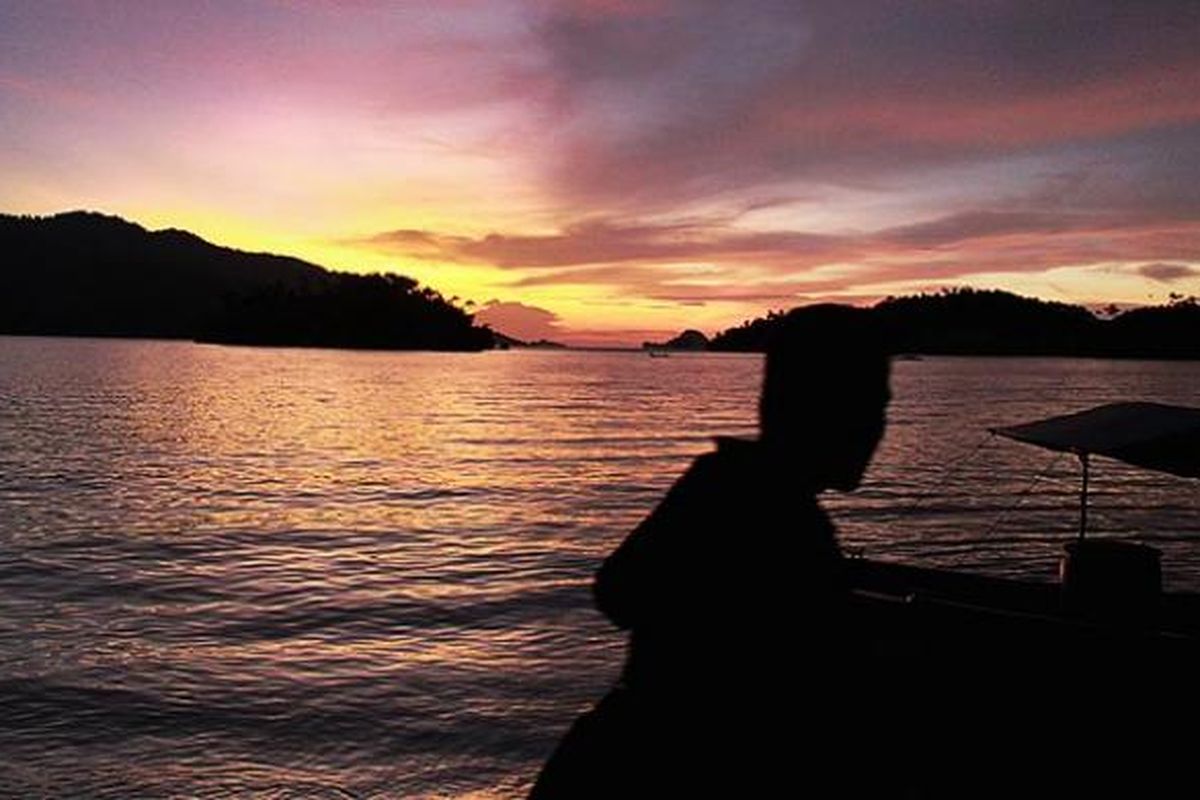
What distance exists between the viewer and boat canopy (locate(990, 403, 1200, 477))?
38.4 ft

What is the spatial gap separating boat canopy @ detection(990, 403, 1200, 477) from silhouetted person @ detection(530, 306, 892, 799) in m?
10.5

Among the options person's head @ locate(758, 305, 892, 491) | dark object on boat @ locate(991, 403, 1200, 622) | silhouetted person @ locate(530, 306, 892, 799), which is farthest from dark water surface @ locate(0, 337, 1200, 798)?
dark object on boat @ locate(991, 403, 1200, 622)

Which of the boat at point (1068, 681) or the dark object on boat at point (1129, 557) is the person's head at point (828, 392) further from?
the dark object on boat at point (1129, 557)

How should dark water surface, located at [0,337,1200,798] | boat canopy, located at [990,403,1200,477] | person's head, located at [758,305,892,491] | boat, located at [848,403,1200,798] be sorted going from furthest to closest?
1. boat canopy, located at [990,403,1200,477]
2. dark water surface, located at [0,337,1200,798]
3. boat, located at [848,403,1200,798]
4. person's head, located at [758,305,892,491]

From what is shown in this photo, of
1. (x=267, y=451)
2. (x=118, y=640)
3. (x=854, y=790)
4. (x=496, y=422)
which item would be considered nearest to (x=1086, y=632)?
(x=854, y=790)

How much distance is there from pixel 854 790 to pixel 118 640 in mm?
15837

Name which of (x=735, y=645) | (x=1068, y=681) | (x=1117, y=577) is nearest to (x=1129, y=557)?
(x=1117, y=577)

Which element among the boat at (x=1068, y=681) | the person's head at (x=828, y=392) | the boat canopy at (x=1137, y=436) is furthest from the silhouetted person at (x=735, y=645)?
the boat canopy at (x=1137, y=436)

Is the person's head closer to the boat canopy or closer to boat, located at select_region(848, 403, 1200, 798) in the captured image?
boat, located at select_region(848, 403, 1200, 798)

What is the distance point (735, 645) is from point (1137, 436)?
37.7 feet

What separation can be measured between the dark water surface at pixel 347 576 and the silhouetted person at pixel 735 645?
0.11 meters

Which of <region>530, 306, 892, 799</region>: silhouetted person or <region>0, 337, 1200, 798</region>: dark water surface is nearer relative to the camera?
<region>530, 306, 892, 799</region>: silhouetted person

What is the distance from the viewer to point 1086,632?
10.1 meters

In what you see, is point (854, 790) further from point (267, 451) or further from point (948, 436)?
point (948, 436)
